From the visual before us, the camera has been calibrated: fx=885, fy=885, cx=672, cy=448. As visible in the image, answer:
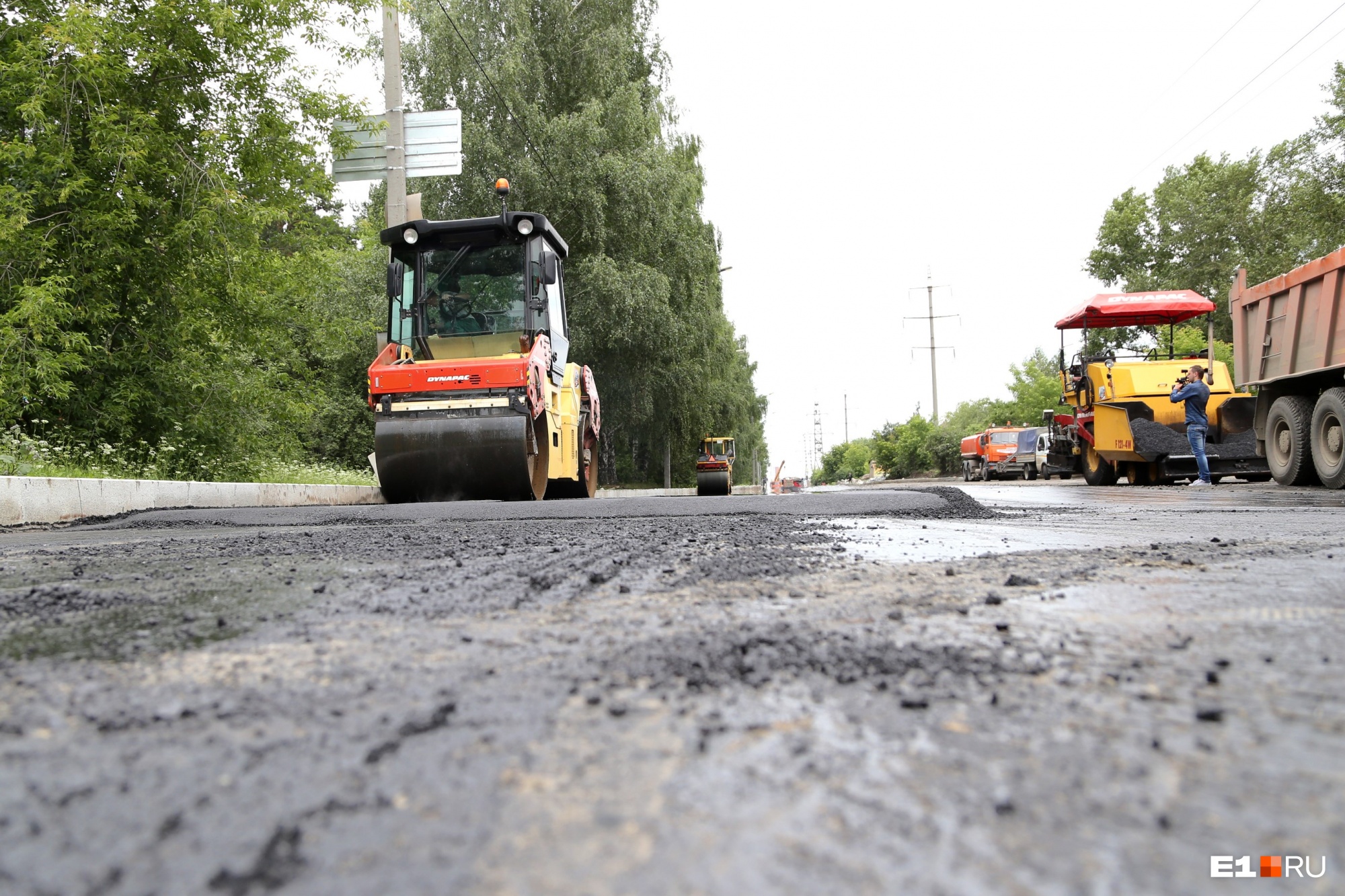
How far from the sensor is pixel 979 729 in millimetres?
1195

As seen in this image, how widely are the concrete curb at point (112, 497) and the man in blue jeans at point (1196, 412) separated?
35.3 ft

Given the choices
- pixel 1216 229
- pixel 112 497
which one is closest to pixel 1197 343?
pixel 1216 229

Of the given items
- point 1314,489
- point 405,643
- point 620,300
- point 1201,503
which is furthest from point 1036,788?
point 620,300

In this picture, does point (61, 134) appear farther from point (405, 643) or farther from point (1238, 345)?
point (1238, 345)

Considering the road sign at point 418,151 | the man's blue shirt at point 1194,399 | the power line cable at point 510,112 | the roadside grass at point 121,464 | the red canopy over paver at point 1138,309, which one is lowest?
the roadside grass at point 121,464

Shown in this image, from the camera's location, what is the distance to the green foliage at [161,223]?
8.32m

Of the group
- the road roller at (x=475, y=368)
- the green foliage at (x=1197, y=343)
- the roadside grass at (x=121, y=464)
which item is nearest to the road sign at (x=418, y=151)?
the road roller at (x=475, y=368)

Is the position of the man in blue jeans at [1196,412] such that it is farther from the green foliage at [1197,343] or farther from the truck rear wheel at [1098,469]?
the green foliage at [1197,343]

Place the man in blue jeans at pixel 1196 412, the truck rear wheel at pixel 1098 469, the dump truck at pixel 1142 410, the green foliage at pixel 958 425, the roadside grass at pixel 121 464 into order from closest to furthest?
the roadside grass at pixel 121 464, the man in blue jeans at pixel 1196 412, the dump truck at pixel 1142 410, the truck rear wheel at pixel 1098 469, the green foliage at pixel 958 425

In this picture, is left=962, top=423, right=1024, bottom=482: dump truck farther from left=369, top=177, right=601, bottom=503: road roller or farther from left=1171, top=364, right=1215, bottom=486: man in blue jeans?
left=369, top=177, right=601, bottom=503: road roller

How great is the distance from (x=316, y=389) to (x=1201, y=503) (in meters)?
10.3

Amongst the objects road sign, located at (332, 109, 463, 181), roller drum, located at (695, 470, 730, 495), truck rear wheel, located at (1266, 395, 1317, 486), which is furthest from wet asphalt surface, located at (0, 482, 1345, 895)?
roller drum, located at (695, 470, 730, 495)

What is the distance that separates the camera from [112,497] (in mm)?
7230

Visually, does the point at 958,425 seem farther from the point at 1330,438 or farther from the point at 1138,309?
the point at 1330,438
